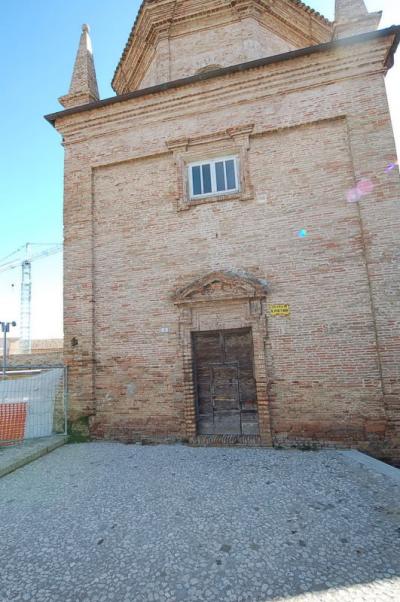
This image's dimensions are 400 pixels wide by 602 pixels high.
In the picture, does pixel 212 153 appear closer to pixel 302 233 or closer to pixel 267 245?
pixel 267 245

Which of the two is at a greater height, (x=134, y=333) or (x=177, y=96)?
(x=177, y=96)

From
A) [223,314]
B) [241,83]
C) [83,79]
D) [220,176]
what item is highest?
[83,79]

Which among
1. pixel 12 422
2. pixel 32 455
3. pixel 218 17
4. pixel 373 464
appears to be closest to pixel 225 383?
pixel 373 464

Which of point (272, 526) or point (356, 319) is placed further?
point (356, 319)

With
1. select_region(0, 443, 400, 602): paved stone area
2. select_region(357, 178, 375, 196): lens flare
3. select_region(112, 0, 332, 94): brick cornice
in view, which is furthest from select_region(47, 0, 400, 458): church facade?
select_region(112, 0, 332, 94): brick cornice

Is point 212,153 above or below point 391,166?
above

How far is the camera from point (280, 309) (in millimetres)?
6988

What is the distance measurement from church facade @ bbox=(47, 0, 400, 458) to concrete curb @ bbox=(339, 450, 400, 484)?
376mm

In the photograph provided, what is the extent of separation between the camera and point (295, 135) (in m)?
7.43

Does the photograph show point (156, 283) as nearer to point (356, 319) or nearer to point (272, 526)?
point (356, 319)

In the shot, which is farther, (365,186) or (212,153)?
(212,153)

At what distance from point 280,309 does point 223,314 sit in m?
1.26

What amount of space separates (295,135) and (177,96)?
312 centimetres

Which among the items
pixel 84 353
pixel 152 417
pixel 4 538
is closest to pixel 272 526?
pixel 4 538
